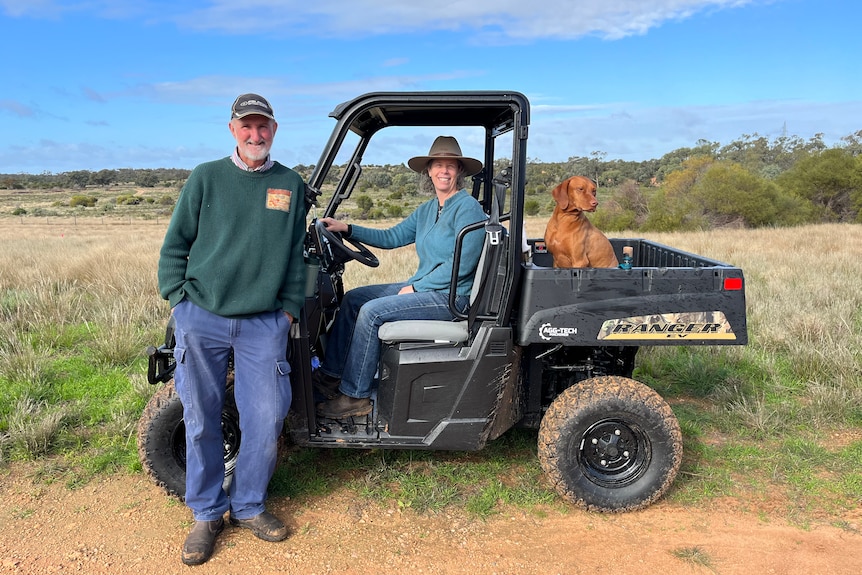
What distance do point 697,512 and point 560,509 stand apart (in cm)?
75

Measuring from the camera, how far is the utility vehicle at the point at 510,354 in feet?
11.3

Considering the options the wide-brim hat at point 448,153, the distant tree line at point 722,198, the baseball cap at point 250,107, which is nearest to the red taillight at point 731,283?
the wide-brim hat at point 448,153

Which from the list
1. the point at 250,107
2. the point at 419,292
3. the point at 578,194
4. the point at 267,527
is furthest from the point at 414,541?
the point at 250,107

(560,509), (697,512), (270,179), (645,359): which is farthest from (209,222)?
(645,359)

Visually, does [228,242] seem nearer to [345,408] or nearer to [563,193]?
[345,408]

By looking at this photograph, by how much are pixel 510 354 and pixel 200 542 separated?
5.84ft

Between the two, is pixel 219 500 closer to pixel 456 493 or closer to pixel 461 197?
pixel 456 493

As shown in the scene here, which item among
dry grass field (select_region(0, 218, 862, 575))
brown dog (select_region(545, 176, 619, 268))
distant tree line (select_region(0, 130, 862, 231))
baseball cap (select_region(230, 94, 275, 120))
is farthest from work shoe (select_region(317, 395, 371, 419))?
distant tree line (select_region(0, 130, 862, 231))

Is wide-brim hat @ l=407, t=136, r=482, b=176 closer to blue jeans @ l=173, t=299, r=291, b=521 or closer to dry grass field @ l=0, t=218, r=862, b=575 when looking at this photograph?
blue jeans @ l=173, t=299, r=291, b=521

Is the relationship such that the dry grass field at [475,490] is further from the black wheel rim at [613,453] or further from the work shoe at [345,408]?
the work shoe at [345,408]

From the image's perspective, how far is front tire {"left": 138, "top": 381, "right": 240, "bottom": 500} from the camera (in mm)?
3568

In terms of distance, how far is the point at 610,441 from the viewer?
12.1ft

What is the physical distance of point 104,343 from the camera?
608cm

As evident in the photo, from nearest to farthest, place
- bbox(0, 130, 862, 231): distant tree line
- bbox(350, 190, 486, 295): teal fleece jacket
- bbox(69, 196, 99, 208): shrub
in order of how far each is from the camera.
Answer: bbox(350, 190, 486, 295): teal fleece jacket → bbox(0, 130, 862, 231): distant tree line → bbox(69, 196, 99, 208): shrub
